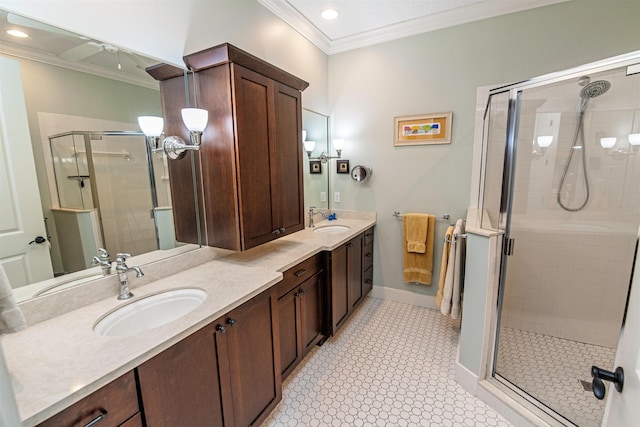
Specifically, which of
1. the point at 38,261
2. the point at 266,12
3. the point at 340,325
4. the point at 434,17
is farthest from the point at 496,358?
the point at 266,12

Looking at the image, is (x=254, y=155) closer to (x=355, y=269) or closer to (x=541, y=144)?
(x=355, y=269)

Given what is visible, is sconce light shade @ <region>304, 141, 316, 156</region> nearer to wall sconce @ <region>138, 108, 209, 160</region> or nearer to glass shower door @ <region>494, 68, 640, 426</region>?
wall sconce @ <region>138, 108, 209, 160</region>

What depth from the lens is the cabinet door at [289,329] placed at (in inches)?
69.4

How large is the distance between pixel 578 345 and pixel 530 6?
2747 mm

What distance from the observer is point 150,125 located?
1.45 metres

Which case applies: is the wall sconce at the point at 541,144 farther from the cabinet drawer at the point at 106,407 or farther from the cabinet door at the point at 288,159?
the cabinet drawer at the point at 106,407

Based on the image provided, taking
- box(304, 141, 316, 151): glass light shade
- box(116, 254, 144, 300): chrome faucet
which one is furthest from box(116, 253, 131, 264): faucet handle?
box(304, 141, 316, 151): glass light shade

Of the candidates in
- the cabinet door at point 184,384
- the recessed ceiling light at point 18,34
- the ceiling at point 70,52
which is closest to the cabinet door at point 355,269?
the cabinet door at point 184,384

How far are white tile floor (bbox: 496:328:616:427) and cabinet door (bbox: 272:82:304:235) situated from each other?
168 centimetres

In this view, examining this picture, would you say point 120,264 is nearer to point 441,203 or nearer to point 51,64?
point 51,64

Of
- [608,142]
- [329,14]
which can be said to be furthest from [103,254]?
[608,142]

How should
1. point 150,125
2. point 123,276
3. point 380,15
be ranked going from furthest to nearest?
point 380,15
point 150,125
point 123,276

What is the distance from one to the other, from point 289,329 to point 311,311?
0.97 feet

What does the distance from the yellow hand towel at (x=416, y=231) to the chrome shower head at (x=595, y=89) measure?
4.78 feet
